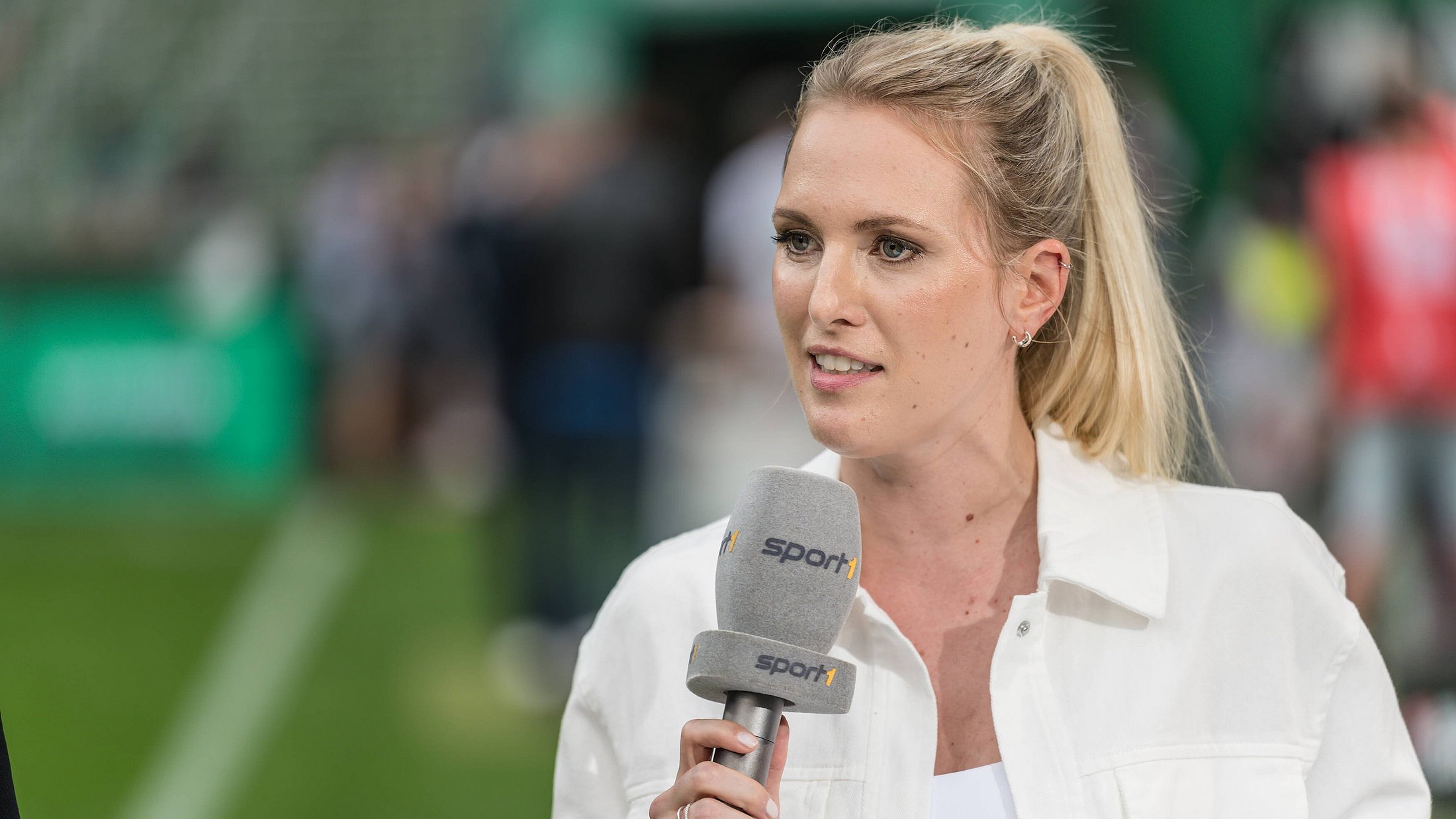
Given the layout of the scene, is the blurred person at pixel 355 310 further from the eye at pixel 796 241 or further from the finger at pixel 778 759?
the finger at pixel 778 759

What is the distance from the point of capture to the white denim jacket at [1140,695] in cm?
265

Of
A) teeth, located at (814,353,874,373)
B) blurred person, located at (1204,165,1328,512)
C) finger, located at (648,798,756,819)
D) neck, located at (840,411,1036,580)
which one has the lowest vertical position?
finger, located at (648,798,756,819)

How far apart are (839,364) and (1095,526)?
1.63ft

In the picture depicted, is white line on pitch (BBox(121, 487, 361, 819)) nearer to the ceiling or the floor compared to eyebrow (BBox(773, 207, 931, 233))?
nearer to the floor

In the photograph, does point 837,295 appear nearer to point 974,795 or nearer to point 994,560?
point 994,560

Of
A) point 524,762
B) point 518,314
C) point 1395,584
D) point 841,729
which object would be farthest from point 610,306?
point 841,729

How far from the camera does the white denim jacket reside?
2650 mm

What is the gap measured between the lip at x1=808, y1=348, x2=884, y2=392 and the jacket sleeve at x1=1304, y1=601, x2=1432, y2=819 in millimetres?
812

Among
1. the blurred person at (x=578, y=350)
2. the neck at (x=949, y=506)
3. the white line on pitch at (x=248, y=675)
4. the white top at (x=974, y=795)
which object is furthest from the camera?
the blurred person at (x=578, y=350)

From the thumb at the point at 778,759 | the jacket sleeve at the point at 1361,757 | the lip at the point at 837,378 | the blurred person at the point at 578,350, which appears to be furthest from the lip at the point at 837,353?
the blurred person at the point at 578,350

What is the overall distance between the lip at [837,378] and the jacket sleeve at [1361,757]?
2.67 ft

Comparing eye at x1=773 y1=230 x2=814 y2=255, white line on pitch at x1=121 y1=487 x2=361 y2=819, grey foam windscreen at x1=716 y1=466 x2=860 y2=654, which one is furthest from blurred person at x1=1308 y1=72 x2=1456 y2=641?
grey foam windscreen at x1=716 y1=466 x2=860 y2=654

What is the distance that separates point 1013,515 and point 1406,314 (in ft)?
15.6

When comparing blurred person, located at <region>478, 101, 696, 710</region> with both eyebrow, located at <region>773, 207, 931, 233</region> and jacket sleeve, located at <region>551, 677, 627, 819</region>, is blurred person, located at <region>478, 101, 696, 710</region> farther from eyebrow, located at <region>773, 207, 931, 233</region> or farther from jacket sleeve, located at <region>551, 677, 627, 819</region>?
eyebrow, located at <region>773, 207, 931, 233</region>
